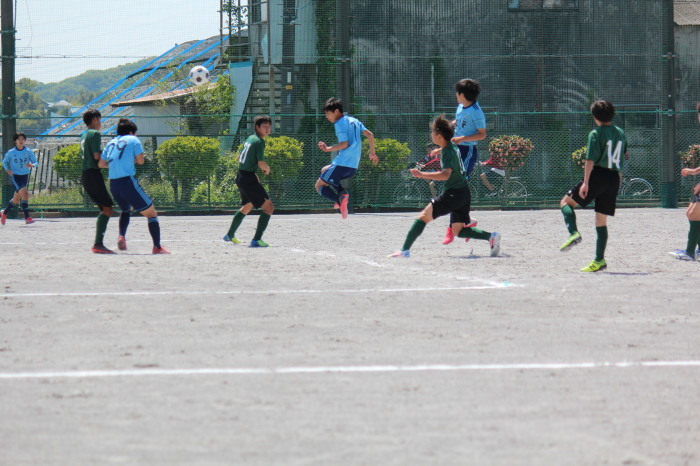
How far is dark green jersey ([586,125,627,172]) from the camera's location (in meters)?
10.6

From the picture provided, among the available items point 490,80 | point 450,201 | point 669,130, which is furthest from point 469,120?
point 490,80

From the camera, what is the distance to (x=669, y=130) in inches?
992

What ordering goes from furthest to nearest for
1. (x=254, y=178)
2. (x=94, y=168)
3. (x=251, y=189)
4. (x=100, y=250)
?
(x=254, y=178) → (x=251, y=189) → (x=94, y=168) → (x=100, y=250)

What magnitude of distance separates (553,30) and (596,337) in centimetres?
2550

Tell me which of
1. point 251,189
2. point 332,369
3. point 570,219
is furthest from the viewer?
point 251,189

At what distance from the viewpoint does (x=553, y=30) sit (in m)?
31.1

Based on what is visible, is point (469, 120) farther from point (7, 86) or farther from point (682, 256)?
point (7, 86)

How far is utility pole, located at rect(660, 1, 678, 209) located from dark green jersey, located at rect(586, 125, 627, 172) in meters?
15.0

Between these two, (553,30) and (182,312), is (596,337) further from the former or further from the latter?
(553,30)

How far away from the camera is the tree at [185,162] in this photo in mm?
24172

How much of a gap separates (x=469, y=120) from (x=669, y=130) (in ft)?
45.5

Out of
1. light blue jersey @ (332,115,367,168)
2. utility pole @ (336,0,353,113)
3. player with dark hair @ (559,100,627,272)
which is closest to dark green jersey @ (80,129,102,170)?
light blue jersey @ (332,115,367,168)

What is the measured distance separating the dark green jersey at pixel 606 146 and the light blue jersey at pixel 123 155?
5380 millimetres

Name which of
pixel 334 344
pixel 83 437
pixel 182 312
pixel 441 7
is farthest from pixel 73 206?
pixel 83 437
